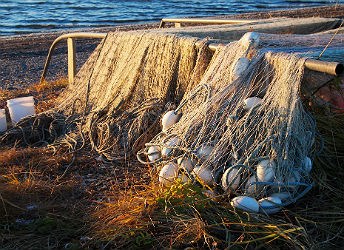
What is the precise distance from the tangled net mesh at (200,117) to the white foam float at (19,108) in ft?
1.16

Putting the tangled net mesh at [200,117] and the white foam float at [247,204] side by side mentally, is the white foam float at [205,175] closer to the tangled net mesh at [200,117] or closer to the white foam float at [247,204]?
the tangled net mesh at [200,117]

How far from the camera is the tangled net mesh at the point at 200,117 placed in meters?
3.37

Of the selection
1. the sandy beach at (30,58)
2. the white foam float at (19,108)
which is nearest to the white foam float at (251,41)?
the white foam float at (19,108)

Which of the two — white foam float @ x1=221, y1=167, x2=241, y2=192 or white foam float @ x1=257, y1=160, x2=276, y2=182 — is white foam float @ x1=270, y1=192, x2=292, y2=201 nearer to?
white foam float @ x1=257, y1=160, x2=276, y2=182

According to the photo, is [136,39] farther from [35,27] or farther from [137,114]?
[35,27]

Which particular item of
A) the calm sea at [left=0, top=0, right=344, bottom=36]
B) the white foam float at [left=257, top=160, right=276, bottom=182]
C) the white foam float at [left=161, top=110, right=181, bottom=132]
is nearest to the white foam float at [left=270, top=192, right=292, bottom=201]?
the white foam float at [left=257, top=160, right=276, bottom=182]

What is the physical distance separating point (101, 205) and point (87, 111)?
2154 mm

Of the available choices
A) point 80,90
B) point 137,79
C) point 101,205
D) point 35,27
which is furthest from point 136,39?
point 35,27

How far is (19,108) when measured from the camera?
5824mm

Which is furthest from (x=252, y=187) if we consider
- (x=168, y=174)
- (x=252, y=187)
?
(x=168, y=174)

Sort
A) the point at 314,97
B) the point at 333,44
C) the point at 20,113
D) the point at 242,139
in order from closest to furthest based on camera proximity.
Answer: the point at 242,139
the point at 314,97
the point at 333,44
the point at 20,113

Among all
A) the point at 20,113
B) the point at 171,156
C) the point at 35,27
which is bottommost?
the point at 35,27

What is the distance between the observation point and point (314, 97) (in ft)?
12.9

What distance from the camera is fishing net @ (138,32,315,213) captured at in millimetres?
3299
